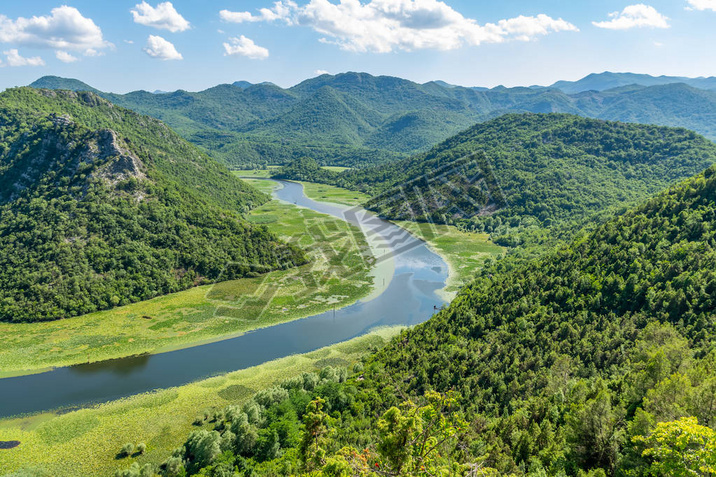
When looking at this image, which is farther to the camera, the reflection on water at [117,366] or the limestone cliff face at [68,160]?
the limestone cliff face at [68,160]

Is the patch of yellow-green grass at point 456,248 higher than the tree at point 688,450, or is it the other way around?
the tree at point 688,450

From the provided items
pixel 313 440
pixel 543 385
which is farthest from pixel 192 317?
pixel 543 385

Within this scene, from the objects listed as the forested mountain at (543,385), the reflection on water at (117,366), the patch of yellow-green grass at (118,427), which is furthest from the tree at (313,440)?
the reflection on water at (117,366)

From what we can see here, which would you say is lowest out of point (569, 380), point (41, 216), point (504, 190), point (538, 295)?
point (569, 380)

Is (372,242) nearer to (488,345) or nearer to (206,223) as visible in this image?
(206,223)

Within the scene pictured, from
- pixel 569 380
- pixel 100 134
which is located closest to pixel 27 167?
pixel 100 134

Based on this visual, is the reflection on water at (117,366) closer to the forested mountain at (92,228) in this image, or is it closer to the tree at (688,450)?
the forested mountain at (92,228)
